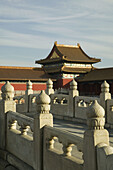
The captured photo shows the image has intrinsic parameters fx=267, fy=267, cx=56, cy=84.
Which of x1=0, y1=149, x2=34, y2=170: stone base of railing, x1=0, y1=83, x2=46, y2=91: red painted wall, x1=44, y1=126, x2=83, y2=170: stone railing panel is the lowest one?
x1=0, y1=149, x2=34, y2=170: stone base of railing

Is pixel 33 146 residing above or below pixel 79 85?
below

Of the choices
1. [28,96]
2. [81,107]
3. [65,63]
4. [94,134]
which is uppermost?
[65,63]

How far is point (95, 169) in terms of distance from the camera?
3943 millimetres

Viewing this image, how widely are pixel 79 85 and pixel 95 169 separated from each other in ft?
91.2

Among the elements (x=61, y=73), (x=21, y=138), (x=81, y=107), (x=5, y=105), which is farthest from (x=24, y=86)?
(x=21, y=138)

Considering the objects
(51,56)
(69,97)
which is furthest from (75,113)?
(51,56)

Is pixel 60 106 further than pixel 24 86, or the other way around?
pixel 24 86

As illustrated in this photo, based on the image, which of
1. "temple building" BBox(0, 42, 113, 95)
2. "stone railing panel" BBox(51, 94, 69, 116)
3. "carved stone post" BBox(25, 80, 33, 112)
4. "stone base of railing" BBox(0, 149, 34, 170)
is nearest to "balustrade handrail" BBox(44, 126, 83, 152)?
"stone base of railing" BBox(0, 149, 34, 170)

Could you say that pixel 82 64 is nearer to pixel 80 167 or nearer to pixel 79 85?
pixel 79 85

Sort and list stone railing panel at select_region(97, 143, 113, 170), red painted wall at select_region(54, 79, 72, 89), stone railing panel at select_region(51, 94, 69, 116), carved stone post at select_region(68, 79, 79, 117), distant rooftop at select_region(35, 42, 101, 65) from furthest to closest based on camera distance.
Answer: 1. distant rooftop at select_region(35, 42, 101, 65)
2. red painted wall at select_region(54, 79, 72, 89)
3. stone railing panel at select_region(51, 94, 69, 116)
4. carved stone post at select_region(68, 79, 79, 117)
5. stone railing panel at select_region(97, 143, 113, 170)

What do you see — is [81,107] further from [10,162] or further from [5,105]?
[10,162]

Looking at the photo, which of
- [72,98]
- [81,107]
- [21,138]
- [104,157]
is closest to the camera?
[104,157]

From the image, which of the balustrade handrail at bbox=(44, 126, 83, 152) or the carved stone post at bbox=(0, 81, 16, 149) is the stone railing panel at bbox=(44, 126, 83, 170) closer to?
the balustrade handrail at bbox=(44, 126, 83, 152)

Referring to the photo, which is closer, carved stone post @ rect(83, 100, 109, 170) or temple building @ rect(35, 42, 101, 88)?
carved stone post @ rect(83, 100, 109, 170)
